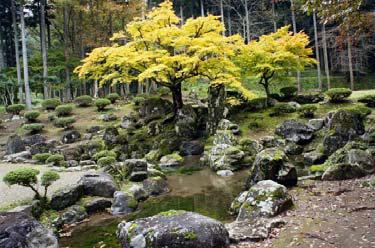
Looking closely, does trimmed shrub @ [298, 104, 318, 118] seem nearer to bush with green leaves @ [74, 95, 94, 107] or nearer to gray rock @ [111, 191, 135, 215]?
gray rock @ [111, 191, 135, 215]

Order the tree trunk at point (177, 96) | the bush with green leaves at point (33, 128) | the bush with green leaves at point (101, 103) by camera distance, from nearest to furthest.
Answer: the tree trunk at point (177, 96), the bush with green leaves at point (33, 128), the bush with green leaves at point (101, 103)

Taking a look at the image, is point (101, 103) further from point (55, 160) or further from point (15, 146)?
point (55, 160)

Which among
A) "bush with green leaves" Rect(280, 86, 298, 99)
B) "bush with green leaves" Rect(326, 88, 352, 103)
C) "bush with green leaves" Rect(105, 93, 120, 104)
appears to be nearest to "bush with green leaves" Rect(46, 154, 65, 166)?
"bush with green leaves" Rect(105, 93, 120, 104)

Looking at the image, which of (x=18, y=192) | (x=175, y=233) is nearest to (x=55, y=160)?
(x=18, y=192)

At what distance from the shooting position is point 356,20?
36.1ft

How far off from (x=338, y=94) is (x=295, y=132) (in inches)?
240

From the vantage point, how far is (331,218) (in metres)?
8.62

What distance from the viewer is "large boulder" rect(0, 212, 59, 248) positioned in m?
7.72

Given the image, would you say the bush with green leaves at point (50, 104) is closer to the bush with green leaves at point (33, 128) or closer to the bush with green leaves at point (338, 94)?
the bush with green leaves at point (33, 128)

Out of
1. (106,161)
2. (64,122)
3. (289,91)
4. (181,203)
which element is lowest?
(181,203)

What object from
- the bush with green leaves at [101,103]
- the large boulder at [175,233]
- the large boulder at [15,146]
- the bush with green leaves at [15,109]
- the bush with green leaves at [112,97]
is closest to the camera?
the large boulder at [175,233]

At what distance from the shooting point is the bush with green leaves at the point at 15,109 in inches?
1209

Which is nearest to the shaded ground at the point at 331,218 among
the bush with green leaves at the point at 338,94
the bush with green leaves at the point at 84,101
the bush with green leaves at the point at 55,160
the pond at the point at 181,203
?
the pond at the point at 181,203

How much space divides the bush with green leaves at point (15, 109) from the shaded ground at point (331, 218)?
86.7ft
